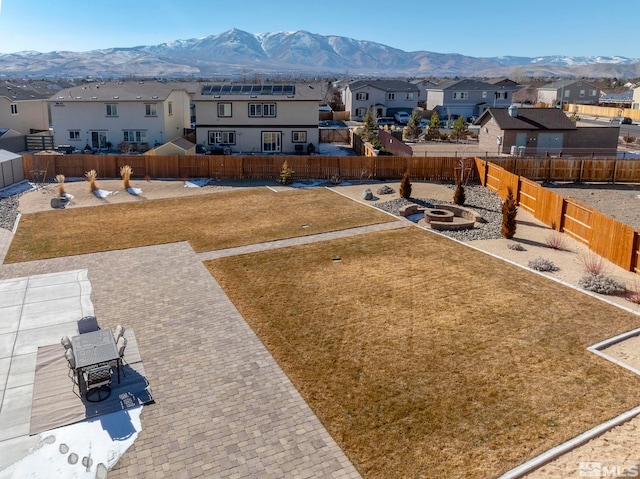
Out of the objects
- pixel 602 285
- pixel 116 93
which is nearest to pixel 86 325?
pixel 602 285

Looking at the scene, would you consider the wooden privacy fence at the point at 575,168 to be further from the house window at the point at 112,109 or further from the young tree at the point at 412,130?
the house window at the point at 112,109

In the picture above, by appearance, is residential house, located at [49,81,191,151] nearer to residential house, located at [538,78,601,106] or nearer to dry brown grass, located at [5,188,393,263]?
dry brown grass, located at [5,188,393,263]

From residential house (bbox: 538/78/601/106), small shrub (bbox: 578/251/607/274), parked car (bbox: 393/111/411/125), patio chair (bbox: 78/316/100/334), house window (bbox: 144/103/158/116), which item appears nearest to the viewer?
patio chair (bbox: 78/316/100/334)

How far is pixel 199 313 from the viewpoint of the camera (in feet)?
53.7

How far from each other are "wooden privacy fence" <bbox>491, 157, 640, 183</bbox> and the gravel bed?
4567 millimetres

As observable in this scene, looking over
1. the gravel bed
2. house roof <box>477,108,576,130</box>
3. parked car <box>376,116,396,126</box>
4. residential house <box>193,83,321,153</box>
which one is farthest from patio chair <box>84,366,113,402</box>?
parked car <box>376,116,396,126</box>

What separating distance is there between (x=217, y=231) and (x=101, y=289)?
7894 mm

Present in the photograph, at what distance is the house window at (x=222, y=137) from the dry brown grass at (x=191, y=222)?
14623 millimetres

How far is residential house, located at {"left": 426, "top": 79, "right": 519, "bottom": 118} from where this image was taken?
80.6 m

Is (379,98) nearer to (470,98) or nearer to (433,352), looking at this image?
(470,98)

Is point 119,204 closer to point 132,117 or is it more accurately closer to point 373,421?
point 132,117

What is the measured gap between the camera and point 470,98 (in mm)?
80938

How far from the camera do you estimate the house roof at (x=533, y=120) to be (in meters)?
46.6

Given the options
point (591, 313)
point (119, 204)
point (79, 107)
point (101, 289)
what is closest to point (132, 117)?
point (79, 107)
